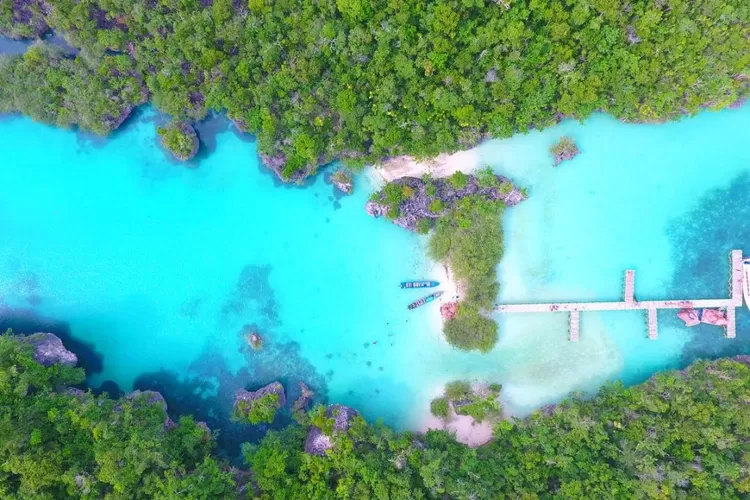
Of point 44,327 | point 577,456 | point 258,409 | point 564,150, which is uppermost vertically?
point 564,150

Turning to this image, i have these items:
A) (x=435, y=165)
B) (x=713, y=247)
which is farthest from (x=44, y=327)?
(x=713, y=247)

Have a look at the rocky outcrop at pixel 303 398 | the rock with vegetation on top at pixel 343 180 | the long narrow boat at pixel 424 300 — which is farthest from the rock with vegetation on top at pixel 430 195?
the rocky outcrop at pixel 303 398

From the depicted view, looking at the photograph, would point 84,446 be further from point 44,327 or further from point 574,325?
point 574,325

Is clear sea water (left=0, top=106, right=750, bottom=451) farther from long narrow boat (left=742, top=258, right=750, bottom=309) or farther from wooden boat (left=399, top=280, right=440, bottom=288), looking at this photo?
long narrow boat (left=742, top=258, right=750, bottom=309)

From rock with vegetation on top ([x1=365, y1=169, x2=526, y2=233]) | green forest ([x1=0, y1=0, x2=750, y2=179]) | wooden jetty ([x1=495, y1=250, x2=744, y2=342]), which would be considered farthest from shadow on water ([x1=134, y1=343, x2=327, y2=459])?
wooden jetty ([x1=495, y1=250, x2=744, y2=342])

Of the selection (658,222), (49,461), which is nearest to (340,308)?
(49,461)

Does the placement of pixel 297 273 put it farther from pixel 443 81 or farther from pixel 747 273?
pixel 747 273

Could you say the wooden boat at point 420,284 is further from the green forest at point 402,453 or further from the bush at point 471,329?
the green forest at point 402,453
